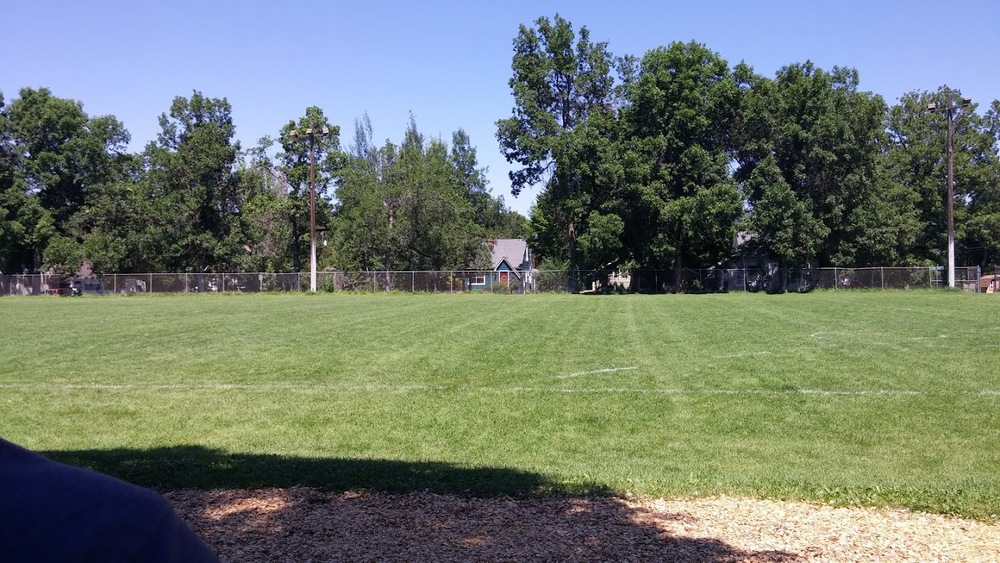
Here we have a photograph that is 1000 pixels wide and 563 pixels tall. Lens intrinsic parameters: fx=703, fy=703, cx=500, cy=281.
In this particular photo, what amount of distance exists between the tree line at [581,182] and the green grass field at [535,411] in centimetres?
3384

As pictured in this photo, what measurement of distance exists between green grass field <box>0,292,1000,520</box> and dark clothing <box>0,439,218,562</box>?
4437mm

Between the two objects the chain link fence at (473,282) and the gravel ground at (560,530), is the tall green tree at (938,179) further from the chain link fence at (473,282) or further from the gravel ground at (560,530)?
the gravel ground at (560,530)

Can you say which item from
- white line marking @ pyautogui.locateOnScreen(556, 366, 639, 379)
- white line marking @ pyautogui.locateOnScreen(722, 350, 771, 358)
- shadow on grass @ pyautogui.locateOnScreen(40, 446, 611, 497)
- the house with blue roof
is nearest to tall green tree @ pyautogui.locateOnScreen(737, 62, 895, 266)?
the house with blue roof

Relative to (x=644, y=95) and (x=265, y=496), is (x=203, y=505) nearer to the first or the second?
(x=265, y=496)

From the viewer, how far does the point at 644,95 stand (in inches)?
2087

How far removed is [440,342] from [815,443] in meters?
11.0

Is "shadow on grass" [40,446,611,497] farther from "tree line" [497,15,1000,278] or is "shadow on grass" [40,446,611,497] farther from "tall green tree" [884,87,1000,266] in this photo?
"tall green tree" [884,87,1000,266]

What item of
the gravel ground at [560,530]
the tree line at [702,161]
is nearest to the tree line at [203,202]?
the tree line at [702,161]

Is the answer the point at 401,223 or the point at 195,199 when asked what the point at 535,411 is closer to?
the point at 401,223

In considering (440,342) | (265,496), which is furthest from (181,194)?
(265,496)

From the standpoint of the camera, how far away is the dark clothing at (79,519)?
149 cm

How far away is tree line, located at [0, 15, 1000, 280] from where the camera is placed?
171 feet

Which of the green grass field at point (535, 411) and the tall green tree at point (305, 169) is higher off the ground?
the tall green tree at point (305, 169)

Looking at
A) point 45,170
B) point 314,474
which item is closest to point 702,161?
point 314,474
